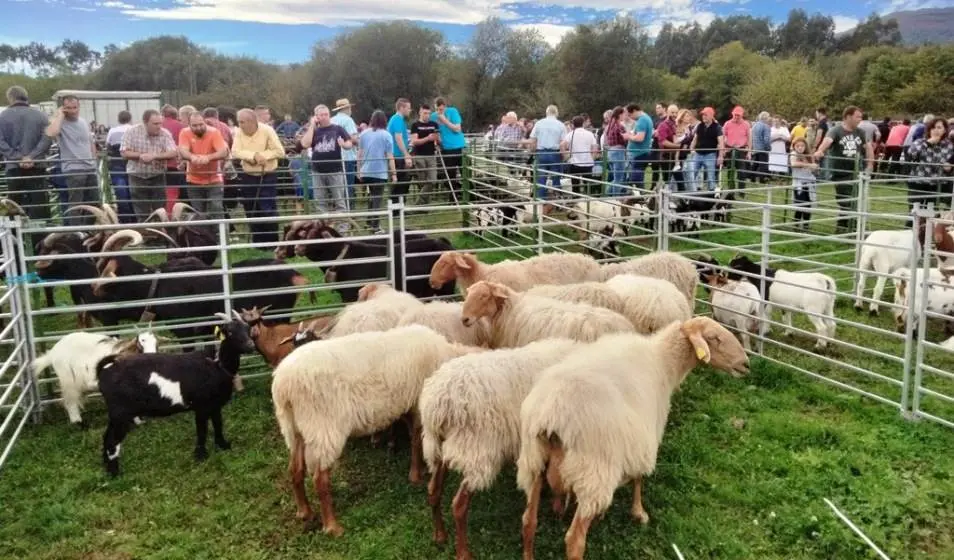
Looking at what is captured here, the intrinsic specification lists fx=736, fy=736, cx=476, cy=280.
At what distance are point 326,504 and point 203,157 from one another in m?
6.98

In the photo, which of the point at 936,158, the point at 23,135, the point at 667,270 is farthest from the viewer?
the point at 936,158

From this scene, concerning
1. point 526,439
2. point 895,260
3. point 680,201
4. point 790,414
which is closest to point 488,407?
point 526,439

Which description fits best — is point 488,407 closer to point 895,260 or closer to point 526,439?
point 526,439

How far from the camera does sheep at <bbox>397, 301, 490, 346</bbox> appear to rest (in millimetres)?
5629

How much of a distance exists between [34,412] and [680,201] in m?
10.9

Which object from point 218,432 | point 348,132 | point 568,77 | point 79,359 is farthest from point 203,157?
point 568,77

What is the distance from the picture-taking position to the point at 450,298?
→ 7.58m

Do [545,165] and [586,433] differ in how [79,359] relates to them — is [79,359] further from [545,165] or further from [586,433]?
[545,165]

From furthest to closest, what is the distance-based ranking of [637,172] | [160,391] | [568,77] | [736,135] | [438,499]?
[568,77], [736,135], [637,172], [160,391], [438,499]

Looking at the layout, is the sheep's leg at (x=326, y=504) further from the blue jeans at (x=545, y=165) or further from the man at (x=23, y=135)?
the blue jeans at (x=545, y=165)

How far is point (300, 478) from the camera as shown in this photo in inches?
172

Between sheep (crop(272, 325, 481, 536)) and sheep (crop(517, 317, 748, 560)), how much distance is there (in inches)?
37.6

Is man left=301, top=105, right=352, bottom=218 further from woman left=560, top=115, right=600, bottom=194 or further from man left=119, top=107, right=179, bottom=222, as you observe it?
woman left=560, top=115, right=600, bottom=194

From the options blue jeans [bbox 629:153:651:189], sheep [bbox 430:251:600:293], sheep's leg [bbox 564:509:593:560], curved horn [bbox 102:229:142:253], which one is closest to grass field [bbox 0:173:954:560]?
sheep's leg [bbox 564:509:593:560]
